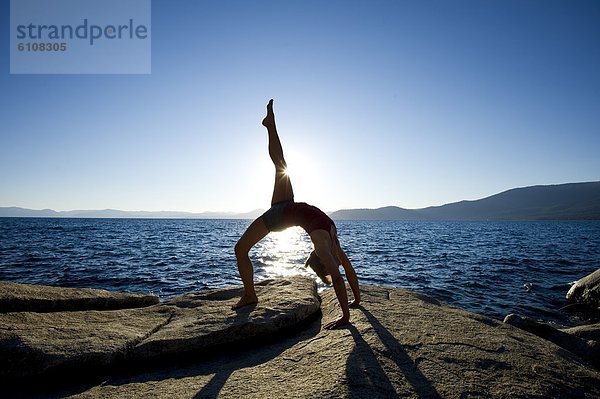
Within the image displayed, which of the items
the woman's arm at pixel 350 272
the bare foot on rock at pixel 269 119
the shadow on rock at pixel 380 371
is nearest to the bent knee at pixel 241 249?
the woman's arm at pixel 350 272

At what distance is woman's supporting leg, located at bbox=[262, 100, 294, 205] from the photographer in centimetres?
506

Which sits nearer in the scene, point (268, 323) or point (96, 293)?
point (268, 323)

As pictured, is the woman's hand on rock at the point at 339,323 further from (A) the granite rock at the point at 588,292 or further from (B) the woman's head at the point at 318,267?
(A) the granite rock at the point at 588,292

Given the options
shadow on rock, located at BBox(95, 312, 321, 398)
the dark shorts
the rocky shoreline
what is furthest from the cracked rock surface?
the dark shorts

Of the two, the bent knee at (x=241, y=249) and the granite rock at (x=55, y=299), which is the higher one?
the bent knee at (x=241, y=249)

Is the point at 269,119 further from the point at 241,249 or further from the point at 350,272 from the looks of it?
the point at 350,272

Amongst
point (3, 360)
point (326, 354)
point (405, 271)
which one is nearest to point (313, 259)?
point (326, 354)

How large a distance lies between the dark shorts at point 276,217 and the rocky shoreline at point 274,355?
1194mm

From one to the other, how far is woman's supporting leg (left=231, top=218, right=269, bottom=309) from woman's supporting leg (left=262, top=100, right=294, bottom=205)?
17.9 inches

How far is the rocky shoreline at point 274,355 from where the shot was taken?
2.96 metres

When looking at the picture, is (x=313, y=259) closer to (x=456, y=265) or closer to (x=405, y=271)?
(x=405, y=271)

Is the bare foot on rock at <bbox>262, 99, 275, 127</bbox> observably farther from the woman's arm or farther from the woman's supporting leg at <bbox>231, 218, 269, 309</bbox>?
the woman's arm

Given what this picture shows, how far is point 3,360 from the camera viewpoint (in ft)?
11.2

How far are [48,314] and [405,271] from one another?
17.8 meters
